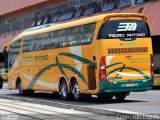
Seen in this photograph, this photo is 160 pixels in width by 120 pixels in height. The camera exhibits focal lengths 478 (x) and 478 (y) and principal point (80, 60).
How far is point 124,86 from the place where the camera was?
60.1 ft

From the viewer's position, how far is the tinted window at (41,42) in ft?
73.6

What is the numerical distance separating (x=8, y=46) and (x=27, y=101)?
321 inches

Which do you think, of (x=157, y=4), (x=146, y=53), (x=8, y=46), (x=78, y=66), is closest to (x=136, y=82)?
(x=146, y=53)

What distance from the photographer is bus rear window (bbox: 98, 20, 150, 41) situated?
18.2m

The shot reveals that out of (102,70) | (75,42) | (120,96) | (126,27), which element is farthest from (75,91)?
(126,27)

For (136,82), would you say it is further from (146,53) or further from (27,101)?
(27,101)

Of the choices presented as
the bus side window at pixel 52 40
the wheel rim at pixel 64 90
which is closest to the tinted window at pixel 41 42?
the bus side window at pixel 52 40

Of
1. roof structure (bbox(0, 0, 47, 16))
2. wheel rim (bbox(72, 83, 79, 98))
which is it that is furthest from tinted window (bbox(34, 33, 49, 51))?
roof structure (bbox(0, 0, 47, 16))

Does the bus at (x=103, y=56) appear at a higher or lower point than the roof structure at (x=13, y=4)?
lower

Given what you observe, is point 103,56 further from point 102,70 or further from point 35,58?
point 35,58

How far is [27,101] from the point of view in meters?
19.9

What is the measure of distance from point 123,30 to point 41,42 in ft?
18.9

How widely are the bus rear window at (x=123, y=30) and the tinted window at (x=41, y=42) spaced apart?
4870 mm

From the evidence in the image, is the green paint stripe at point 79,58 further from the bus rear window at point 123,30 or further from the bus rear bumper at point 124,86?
the bus rear window at point 123,30
